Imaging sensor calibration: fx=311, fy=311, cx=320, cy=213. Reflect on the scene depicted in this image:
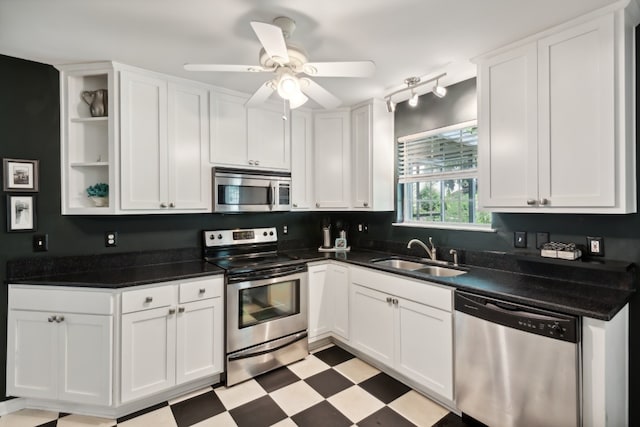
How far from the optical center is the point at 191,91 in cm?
261

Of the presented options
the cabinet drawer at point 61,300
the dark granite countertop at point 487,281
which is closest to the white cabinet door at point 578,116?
the dark granite countertop at point 487,281

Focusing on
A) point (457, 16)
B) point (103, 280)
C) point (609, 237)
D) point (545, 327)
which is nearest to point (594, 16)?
point (457, 16)

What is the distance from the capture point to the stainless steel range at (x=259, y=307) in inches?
96.3

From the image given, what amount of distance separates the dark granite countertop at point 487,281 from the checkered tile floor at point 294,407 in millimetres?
890

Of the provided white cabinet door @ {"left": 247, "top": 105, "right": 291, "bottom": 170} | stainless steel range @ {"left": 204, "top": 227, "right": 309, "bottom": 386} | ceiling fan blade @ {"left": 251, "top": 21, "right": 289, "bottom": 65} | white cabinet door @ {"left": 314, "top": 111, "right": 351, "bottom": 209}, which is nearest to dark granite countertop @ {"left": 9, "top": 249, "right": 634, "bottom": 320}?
stainless steel range @ {"left": 204, "top": 227, "right": 309, "bottom": 386}

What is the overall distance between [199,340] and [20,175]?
5.64 ft

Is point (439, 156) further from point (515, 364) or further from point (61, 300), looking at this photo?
point (61, 300)

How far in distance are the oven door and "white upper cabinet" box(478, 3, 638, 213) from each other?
171cm

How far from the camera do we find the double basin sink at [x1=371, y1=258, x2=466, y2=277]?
2560 mm

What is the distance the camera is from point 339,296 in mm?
2980

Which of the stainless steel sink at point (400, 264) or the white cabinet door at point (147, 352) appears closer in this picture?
the white cabinet door at point (147, 352)

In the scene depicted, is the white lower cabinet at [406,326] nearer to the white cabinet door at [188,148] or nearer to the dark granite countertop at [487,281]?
the dark granite countertop at [487,281]

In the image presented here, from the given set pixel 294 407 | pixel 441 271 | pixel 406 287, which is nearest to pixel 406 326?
pixel 406 287

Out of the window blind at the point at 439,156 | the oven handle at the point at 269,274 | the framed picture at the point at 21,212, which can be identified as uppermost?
the window blind at the point at 439,156
